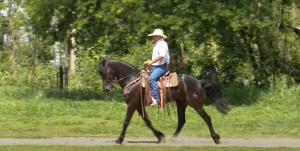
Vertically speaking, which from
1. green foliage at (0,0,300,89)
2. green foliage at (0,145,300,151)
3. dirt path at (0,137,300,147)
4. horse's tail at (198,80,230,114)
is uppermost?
green foliage at (0,0,300,89)

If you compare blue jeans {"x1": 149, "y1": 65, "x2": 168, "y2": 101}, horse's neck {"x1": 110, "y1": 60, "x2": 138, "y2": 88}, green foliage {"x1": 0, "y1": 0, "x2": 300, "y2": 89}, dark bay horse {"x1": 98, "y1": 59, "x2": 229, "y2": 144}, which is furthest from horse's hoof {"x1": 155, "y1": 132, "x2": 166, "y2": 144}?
green foliage {"x1": 0, "y1": 0, "x2": 300, "y2": 89}

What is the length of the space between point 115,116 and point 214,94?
4.97m

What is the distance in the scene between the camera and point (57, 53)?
32.0 meters

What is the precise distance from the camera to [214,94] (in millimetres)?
11883

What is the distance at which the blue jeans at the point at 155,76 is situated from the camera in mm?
11289

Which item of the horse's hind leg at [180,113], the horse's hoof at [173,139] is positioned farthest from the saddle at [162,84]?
the horse's hoof at [173,139]

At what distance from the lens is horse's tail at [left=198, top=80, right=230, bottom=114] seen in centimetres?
1185

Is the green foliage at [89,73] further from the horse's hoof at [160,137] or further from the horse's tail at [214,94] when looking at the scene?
the horse's hoof at [160,137]

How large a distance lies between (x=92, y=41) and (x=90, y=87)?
16.4 feet

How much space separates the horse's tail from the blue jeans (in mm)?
953

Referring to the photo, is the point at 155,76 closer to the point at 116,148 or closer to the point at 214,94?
the point at 214,94

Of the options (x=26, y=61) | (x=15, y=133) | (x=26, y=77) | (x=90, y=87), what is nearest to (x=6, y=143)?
(x=15, y=133)

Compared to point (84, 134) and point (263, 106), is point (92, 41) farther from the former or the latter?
point (84, 134)

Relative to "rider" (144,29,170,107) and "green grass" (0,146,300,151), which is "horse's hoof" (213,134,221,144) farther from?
"rider" (144,29,170,107)
